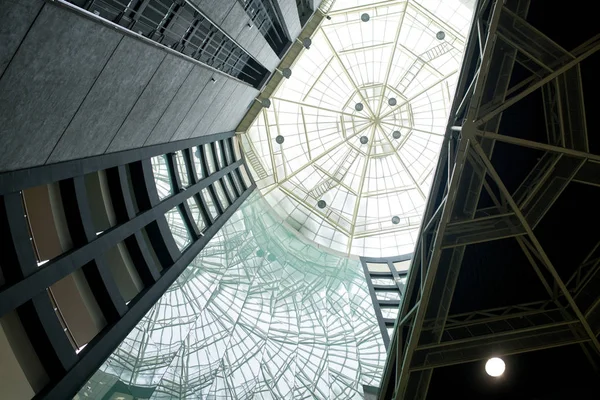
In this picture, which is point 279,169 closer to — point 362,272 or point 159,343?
point 362,272

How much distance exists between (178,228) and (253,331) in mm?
8775

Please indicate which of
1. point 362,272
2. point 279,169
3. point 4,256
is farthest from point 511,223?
point 279,169

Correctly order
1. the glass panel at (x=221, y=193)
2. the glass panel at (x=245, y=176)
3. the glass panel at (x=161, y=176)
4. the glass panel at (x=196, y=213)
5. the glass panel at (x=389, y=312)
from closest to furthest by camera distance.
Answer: the glass panel at (x=161, y=176), the glass panel at (x=196, y=213), the glass panel at (x=221, y=193), the glass panel at (x=389, y=312), the glass panel at (x=245, y=176)

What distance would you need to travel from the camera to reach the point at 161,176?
1850 cm

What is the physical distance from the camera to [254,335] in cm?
2484

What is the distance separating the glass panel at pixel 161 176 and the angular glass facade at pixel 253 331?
1.86 meters

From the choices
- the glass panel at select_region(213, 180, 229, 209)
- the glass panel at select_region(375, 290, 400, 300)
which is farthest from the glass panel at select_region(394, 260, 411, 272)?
the glass panel at select_region(213, 180, 229, 209)

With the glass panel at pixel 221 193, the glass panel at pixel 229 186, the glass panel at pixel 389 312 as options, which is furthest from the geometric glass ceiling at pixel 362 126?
the glass panel at pixel 389 312

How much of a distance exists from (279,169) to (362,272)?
40.9 feet

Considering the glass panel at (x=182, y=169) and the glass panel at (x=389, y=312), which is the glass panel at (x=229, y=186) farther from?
the glass panel at (x=389, y=312)

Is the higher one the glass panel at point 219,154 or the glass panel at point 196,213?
the glass panel at point 219,154

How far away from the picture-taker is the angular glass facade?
16625 millimetres

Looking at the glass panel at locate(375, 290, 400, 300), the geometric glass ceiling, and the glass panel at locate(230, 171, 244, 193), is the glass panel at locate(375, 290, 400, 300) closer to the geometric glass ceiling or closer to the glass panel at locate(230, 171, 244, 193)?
the geometric glass ceiling

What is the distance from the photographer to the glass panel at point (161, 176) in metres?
18.0
